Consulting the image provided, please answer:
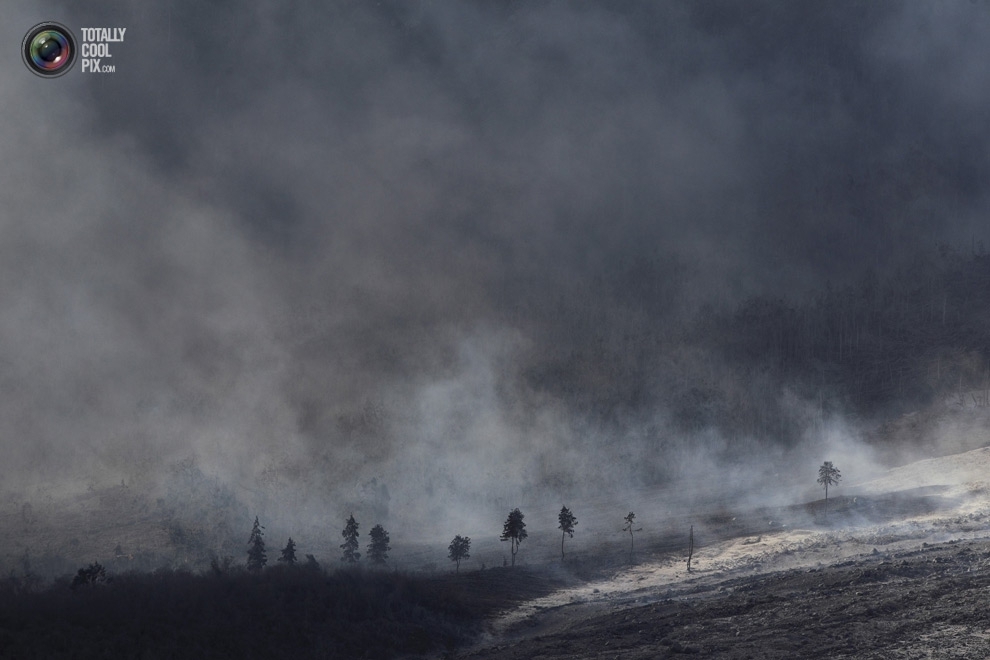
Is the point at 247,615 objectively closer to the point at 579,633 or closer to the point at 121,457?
the point at 579,633

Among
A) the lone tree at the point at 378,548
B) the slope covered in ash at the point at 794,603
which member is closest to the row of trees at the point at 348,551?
the lone tree at the point at 378,548

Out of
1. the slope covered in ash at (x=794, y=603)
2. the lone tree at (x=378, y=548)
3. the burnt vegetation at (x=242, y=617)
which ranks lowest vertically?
the slope covered in ash at (x=794, y=603)

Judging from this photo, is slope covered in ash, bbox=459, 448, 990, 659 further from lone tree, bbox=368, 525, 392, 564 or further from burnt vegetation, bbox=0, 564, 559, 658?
lone tree, bbox=368, 525, 392, 564

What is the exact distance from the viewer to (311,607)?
49844 millimetres

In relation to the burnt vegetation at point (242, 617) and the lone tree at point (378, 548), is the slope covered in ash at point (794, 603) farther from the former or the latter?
the lone tree at point (378, 548)

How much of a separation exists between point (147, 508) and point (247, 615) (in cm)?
11381

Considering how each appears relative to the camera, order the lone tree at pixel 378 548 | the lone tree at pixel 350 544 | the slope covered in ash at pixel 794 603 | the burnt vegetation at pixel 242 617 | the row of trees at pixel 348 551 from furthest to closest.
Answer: the lone tree at pixel 350 544 < the lone tree at pixel 378 548 < the row of trees at pixel 348 551 < the slope covered in ash at pixel 794 603 < the burnt vegetation at pixel 242 617

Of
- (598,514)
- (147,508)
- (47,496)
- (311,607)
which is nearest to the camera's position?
(311,607)

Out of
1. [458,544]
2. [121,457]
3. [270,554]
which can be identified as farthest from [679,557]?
[121,457]

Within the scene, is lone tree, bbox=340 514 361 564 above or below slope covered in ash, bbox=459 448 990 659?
above

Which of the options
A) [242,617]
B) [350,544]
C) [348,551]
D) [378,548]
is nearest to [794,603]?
[242,617]

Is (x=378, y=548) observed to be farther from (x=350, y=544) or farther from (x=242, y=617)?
(x=242, y=617)

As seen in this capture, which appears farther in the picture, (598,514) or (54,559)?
(598,514)

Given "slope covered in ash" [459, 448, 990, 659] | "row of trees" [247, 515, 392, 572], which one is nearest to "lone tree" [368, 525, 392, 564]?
"row of trees" [247, 515, 392, 572]
